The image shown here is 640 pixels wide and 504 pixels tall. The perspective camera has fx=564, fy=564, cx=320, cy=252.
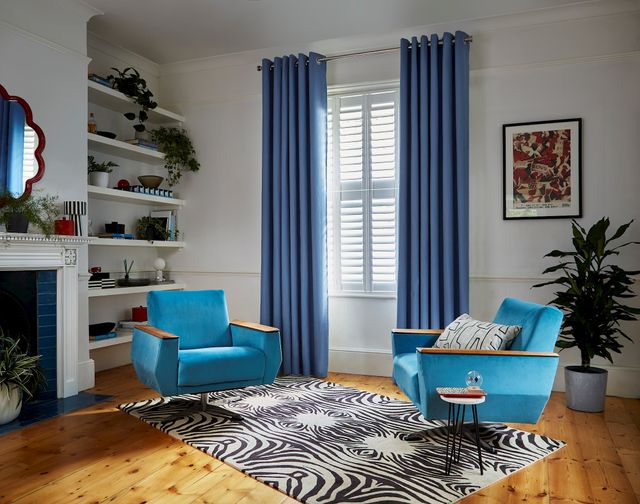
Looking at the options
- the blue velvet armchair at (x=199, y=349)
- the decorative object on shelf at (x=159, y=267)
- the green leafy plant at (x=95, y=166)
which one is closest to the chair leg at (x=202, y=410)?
the blue velvet armchair at (x=199, y=349)

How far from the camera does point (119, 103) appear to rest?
5027 mm

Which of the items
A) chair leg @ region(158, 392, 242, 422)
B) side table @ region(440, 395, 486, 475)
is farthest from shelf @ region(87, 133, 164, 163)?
side table @ region(440, 395, 486, 475)

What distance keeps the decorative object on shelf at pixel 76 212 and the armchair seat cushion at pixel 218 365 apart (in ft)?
4.37

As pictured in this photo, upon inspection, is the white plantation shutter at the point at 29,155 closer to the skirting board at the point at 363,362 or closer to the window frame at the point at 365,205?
the window frame at the point at 365,205

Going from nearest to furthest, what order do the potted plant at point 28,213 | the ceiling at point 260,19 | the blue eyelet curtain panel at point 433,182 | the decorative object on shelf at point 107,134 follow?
the potted plant at point 28,213
the ceiling at point 260,19
the blue eyelet curtain panel at point 433,182
the decorative object on shelf at point 107,134

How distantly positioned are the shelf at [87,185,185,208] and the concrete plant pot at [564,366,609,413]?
3801mm

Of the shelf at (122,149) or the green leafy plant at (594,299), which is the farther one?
the shelf at (122,149)

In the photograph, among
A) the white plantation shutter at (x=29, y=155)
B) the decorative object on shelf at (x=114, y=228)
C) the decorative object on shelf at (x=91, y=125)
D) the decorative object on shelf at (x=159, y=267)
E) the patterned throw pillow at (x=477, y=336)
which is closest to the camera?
the patterned throw pillow at (x=477, y=336)

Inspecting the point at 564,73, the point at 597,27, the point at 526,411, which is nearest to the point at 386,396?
the point at 526,411

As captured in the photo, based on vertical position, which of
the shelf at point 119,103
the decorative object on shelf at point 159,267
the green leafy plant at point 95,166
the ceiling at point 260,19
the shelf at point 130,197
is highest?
the ceiling at point 260,19

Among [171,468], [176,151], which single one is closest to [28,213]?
[176,151]

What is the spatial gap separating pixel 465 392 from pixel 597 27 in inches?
125

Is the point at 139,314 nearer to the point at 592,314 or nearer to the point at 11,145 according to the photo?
the point at 11,145

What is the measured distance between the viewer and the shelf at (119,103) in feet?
15.2
